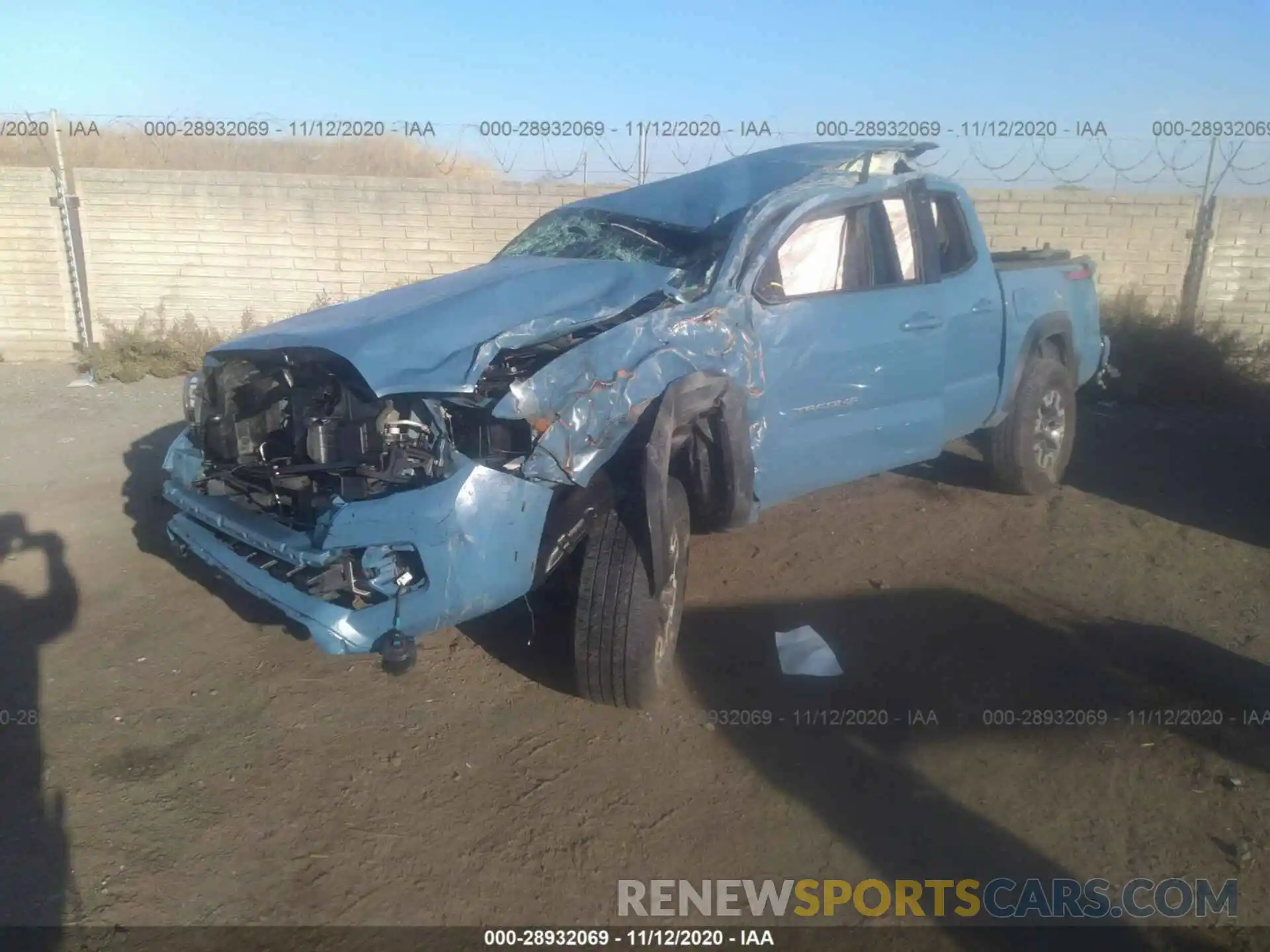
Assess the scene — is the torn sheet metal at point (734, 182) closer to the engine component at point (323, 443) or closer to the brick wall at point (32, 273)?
the engine component at point (323, 443)

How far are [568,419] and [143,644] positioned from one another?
2423mm

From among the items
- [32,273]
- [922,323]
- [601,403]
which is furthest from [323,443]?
[32,273]

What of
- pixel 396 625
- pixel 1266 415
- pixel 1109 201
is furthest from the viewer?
pixel 1109 201

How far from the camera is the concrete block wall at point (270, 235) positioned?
11.0 m

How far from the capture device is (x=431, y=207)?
11.1 meters

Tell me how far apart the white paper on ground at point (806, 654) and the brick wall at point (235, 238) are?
764cm

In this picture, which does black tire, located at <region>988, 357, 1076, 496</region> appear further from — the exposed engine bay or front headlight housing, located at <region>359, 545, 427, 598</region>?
front headlight housing, located at <region>359, 545, 427, 598</region>

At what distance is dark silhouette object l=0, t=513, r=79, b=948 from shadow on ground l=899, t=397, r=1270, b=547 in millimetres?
5280

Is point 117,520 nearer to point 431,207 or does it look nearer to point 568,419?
point 568,419

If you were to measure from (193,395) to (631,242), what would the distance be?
6.96ft

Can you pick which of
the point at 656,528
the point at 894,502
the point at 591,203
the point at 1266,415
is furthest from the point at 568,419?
Result: the point at 1266,415

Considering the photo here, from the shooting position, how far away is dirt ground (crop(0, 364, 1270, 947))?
2963mm

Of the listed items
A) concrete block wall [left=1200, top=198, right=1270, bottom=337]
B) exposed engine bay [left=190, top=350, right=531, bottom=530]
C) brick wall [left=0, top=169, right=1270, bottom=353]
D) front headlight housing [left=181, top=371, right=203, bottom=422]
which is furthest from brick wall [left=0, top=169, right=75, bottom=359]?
concrete block wall [left=1200, top=198, right=1270, bottom=337]

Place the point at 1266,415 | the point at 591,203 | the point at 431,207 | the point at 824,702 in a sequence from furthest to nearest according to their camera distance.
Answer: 1. the point at 431,207
2. the point at 1266,415
3. the point at 591,203
4. the point at 824,702
